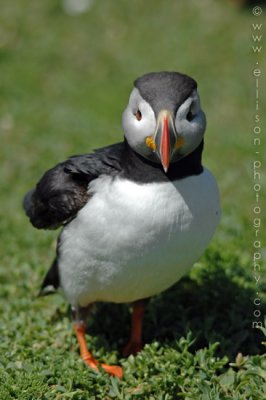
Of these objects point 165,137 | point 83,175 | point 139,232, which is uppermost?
point 165,137

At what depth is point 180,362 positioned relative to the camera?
408 cm

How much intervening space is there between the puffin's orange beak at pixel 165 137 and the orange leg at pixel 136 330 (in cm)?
140

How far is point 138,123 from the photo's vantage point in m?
3.53

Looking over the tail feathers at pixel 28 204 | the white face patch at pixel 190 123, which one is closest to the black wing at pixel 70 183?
the tail feathers at pixel 28 204

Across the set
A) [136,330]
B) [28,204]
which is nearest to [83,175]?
[28,204]

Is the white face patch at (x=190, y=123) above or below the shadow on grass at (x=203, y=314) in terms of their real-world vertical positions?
above

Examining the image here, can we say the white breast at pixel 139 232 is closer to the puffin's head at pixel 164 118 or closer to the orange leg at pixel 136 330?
the puffin's head at pixel 164 118

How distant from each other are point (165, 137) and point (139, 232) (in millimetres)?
600

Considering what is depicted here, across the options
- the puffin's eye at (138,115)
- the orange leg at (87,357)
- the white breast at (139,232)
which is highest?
the puffin's eye at (138,115)

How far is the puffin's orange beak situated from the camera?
3.33 metres

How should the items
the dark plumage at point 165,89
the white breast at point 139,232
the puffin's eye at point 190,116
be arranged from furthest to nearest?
the white breast at point 139,232 < the puffin's eye at point 190,116 < the dark plumage at point 165,89

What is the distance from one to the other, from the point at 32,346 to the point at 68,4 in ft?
26.9

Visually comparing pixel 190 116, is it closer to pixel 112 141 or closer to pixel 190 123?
pixel 190 123

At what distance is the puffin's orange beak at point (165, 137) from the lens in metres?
3.33
